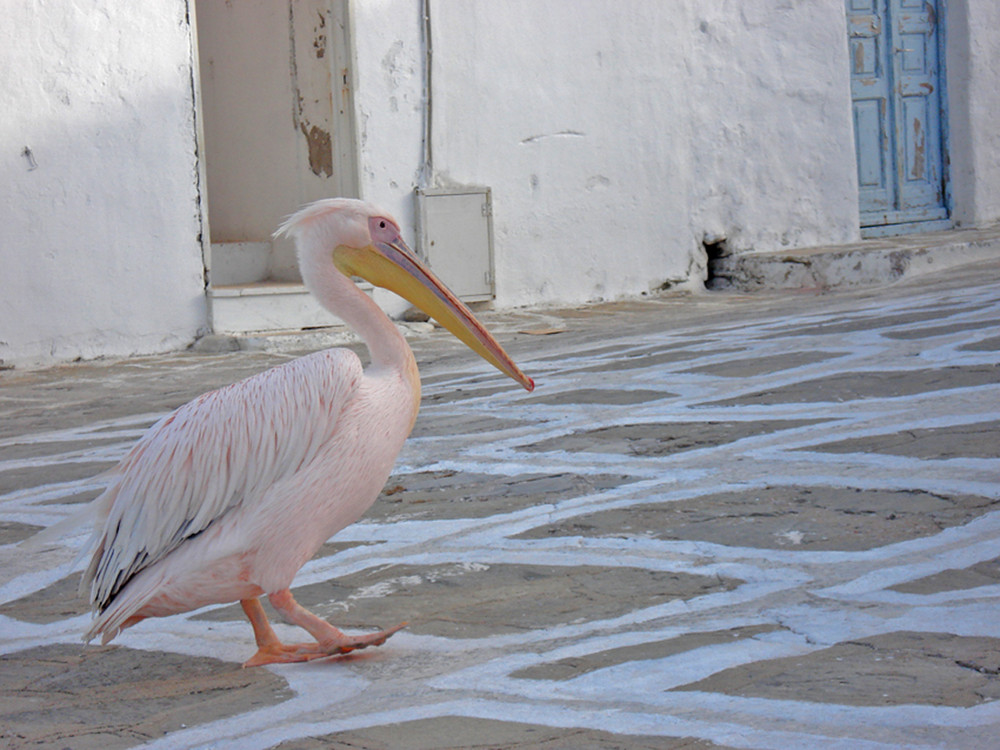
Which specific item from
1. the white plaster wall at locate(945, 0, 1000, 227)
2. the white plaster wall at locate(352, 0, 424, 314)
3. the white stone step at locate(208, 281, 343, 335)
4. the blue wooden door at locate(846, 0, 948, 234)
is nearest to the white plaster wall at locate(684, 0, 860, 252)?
the blue wooden door at locate(846, 0, 948, 234)

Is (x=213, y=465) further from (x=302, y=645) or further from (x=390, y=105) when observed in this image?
(x=390, y=105)

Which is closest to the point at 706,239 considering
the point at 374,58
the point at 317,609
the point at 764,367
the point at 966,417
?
the point at 374,58

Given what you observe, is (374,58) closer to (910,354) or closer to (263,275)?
(263,275)

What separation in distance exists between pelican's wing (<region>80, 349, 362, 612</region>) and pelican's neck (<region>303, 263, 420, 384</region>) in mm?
150

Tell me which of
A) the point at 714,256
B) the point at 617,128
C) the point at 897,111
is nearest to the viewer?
the point at 617,128

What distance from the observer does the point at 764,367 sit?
490 cm

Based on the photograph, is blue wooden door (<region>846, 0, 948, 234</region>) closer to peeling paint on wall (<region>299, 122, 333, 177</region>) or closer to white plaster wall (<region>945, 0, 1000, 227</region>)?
white plaster wall (<region>945, 0, 1000, 227</region>)

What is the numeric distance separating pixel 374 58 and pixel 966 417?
17.2 feet

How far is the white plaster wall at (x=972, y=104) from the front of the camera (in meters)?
10.1

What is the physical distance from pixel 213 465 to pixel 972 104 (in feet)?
31.1

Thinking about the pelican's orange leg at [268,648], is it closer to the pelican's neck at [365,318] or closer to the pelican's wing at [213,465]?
the pelican's wing at [213,465]

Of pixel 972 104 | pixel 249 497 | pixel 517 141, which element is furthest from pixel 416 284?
pixel 972 104

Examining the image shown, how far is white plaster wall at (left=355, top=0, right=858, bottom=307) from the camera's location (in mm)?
7996

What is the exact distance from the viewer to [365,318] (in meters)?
2.45
